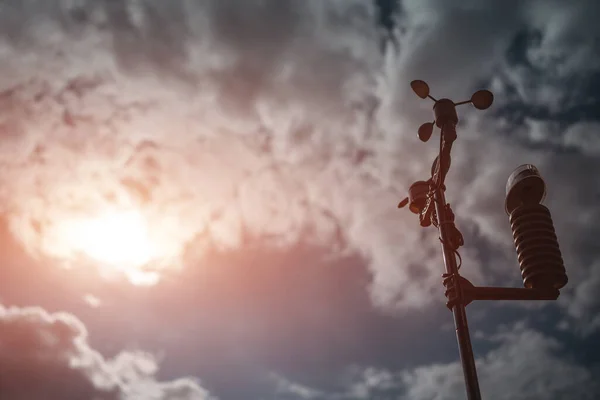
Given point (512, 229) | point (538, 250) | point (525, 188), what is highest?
point (525, 188)

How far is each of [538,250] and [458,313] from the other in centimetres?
193

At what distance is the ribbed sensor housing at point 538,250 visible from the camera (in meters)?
6.43

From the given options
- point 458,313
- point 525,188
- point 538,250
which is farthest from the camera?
point 525,188

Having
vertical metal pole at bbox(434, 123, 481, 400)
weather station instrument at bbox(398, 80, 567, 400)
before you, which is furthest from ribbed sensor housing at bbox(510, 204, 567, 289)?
vertical metal pole at bbox(434, 123, 481, 400)

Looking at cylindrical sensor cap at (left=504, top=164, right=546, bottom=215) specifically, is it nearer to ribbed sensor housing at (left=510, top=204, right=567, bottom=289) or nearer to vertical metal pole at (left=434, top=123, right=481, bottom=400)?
ribbed sensor housing at (left=510, top=204, right=567, bottom=289)

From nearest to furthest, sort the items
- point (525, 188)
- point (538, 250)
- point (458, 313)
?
point (458, 313)
point (538, 250)
point (525, 188)

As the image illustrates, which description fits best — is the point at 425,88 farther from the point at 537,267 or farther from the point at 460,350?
the point at 460,350

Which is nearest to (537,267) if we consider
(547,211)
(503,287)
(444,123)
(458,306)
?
(503,287)

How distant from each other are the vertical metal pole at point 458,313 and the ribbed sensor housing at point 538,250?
1.37 m

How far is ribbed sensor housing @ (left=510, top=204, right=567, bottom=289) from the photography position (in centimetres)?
643

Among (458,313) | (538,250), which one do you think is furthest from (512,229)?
(458,313)

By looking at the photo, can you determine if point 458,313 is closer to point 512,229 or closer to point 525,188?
point 512,229

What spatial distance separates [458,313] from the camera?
5.85 meters

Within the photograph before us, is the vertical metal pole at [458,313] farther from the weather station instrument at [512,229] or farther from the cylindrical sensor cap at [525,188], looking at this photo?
the cylindrical sensor cap at [525,188]
